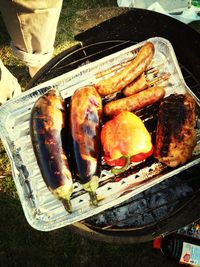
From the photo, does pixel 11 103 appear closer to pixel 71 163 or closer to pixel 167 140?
pixel 71 163

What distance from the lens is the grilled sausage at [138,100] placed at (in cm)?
267

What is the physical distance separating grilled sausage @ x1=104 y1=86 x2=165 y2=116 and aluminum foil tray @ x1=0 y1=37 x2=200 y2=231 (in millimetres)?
233

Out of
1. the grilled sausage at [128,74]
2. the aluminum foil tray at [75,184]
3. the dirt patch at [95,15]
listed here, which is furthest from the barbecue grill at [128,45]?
the grilled sausage at [128,74]

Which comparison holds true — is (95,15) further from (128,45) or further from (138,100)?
(138,100)

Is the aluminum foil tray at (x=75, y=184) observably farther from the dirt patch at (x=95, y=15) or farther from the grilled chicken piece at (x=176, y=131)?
the dirt patch at (x=95, y=15)

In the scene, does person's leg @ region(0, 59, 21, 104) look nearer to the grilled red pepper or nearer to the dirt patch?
the dirt patch

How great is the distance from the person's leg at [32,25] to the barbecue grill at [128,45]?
24 cm

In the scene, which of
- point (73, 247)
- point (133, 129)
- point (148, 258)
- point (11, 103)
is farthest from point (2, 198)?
point (133, 129)

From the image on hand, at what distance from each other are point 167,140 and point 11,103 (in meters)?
1.14

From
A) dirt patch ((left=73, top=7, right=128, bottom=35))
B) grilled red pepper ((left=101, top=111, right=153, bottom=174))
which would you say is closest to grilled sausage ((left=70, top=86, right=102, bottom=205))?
grilled red pepper ((left=101, top=111, right=153, bottom=174))

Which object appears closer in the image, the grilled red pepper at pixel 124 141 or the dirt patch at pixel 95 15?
the grilled red pepper at pixel 124 141

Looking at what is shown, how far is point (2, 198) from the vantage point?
3.63 metres

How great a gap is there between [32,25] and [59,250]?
6.11 feet

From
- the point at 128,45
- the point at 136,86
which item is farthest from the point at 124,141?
the point at 128,45
